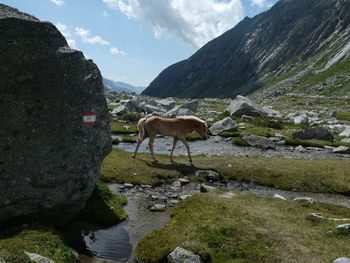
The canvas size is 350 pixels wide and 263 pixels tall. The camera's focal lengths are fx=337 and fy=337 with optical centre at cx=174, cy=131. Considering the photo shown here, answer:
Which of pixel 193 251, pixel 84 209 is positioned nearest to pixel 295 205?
pixel 193 251

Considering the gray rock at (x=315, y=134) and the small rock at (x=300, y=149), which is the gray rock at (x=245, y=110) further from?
the small rock at (x=300, y=149)

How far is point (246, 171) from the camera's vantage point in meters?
24.4

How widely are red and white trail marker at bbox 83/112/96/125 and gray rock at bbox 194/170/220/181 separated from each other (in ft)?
35.5

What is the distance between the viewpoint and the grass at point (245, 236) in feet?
39.0

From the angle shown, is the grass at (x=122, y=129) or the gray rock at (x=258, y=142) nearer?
the gray rock at (x=258, y=142)

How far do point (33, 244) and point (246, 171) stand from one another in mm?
16389

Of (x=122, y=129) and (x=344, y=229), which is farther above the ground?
(x=344, y=229)

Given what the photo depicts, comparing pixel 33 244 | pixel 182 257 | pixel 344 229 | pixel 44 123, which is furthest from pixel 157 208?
pixel 344 229

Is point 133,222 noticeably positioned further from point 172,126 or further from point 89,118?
point 172,126

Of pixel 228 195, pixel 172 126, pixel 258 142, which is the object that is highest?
pixel 172 126

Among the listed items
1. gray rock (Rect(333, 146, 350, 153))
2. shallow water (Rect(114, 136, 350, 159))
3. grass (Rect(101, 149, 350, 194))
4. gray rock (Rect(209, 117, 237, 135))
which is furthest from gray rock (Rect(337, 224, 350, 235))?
gray rock (Rect(209, 117, 237, 135))

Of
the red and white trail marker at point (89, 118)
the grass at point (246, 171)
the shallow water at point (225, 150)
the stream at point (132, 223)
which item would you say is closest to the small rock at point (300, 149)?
the shallow water at point (225, 150)

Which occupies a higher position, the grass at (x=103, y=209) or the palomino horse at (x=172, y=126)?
the palomino horse at (x=172, y=126)

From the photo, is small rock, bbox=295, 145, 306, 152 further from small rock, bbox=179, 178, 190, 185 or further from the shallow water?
small rock, bbox=179, 178, 190, 185
